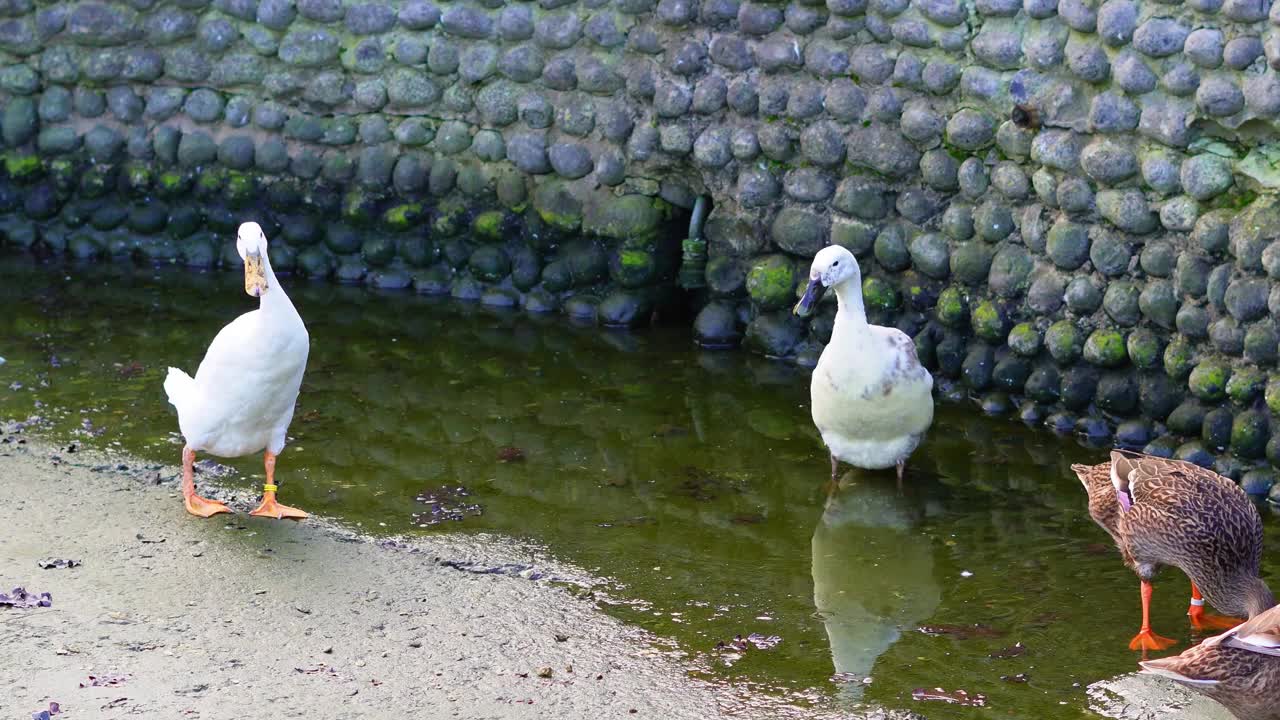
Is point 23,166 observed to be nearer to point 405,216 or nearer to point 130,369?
point 405,216

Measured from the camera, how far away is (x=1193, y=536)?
17.5 ft

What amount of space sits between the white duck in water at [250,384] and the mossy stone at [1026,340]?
359cm

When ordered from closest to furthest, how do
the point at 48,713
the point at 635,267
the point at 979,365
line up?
the point at 48,713, the point at 979,365, the point at 635,267

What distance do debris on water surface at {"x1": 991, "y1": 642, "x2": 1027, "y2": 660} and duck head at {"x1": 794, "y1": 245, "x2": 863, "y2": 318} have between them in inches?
81.6

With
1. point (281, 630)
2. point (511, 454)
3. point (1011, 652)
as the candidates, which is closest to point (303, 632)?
point (281, 630)

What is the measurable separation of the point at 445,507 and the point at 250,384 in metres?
1.04

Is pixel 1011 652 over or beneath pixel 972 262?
beneath

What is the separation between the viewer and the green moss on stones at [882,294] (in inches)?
328

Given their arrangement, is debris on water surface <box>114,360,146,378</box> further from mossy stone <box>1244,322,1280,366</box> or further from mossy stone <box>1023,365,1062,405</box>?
mossy stone <box>1244,322,1280,366</box>

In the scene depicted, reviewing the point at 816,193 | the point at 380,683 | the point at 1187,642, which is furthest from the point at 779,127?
the point at 380,683

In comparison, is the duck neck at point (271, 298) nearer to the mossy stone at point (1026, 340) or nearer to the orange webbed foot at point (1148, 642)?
the orange webbed foot at point (1148, 642)

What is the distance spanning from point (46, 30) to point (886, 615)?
7302 mm

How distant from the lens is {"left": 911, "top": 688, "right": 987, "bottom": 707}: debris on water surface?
5.00 meters

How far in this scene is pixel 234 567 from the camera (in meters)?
5.83
